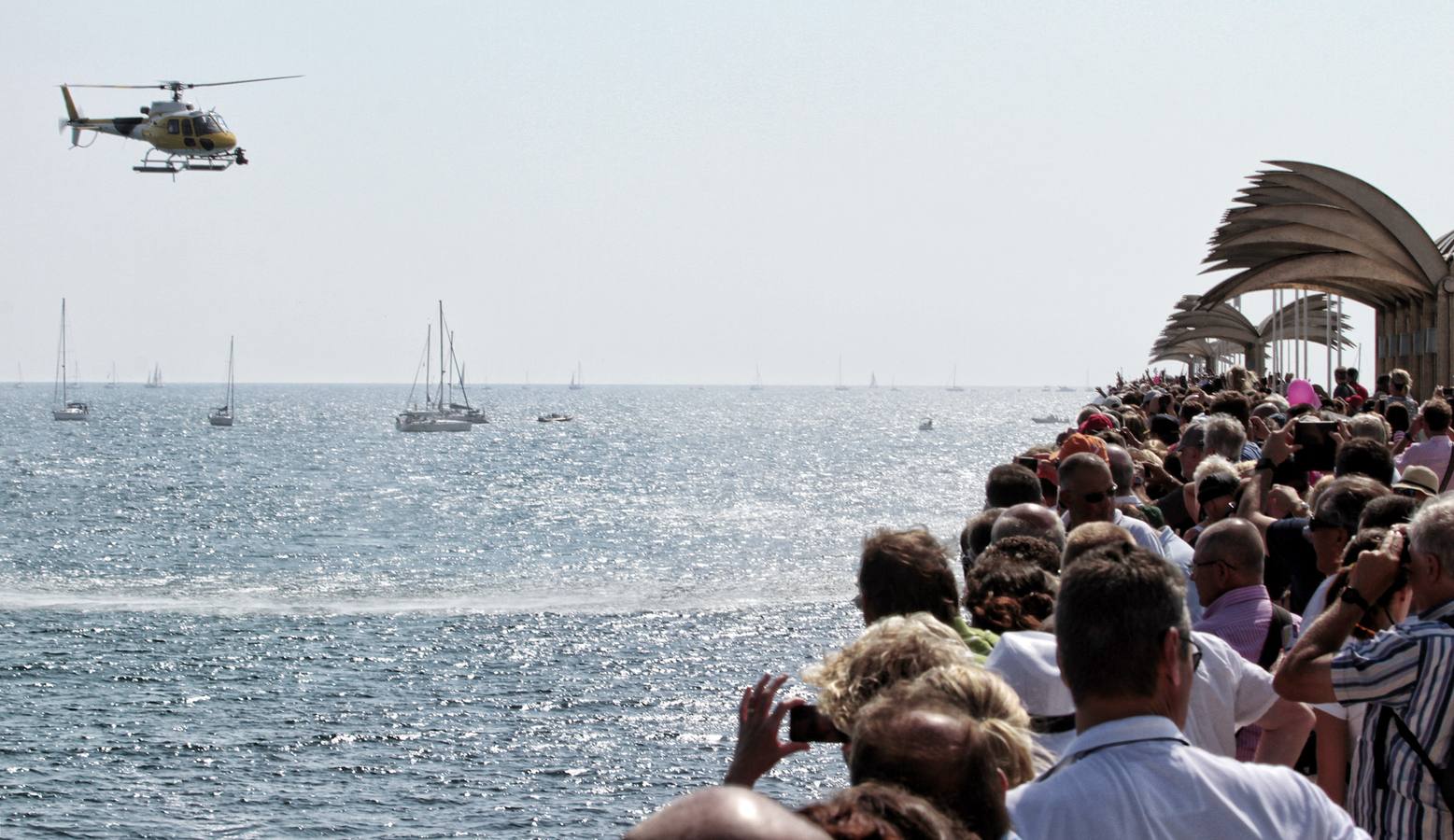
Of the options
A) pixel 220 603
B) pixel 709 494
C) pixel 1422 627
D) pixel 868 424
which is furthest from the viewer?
pixel 868 424

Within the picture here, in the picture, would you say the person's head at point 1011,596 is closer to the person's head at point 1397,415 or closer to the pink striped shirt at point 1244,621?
the pink striped shirt at point 1244,621

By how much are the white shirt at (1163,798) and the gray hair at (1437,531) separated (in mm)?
1251

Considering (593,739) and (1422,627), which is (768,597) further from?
(1422,627)

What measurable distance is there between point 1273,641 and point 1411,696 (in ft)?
4.72

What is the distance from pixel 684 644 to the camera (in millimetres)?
35594

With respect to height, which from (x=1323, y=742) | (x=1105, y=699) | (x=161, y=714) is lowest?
(x=161, y=714)

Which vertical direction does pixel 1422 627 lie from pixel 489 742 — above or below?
above

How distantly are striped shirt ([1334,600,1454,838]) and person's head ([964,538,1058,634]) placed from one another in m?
0.99

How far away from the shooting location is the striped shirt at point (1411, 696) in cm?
397

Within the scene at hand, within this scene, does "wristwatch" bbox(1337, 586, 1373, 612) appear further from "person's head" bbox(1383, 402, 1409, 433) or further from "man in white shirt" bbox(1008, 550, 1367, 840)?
"person's head" bbox(1383, 402, 1409, 433)

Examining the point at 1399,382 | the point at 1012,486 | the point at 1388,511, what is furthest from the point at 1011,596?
the point at 1399,382

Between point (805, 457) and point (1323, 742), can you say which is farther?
point (805, 457)

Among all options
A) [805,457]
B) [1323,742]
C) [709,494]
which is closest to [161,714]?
[1323,742]

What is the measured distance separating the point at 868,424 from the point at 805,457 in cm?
8005
